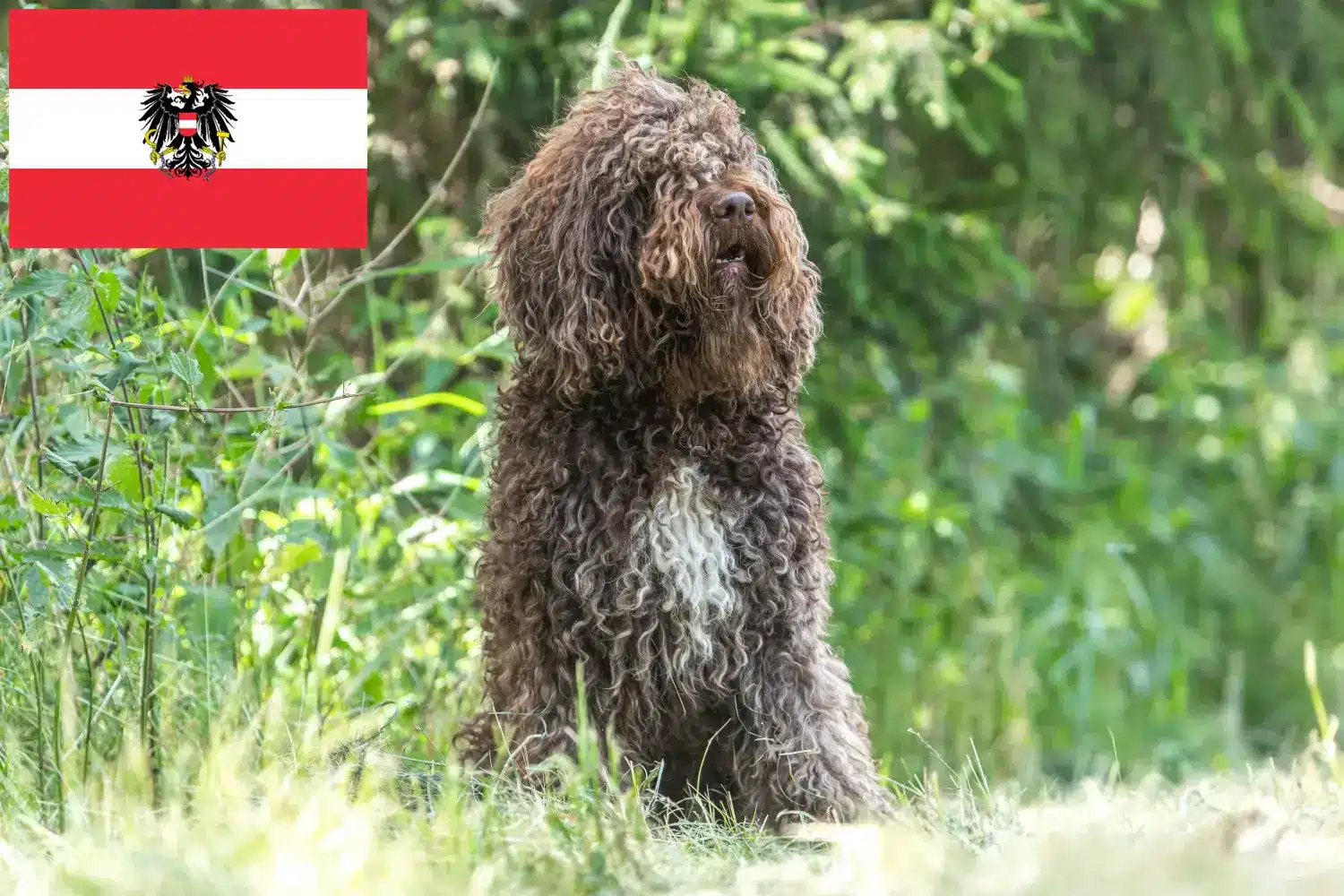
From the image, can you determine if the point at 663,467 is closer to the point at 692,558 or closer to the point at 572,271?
the point at 692,558

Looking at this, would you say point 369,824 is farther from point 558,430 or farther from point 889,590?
point 889,590

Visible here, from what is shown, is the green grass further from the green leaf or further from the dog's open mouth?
the green leaf

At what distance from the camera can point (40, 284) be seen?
120 inches

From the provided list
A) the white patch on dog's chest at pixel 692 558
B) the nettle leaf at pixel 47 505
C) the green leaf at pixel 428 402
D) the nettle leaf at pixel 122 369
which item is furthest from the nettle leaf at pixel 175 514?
the green leaf at pixel 428 402

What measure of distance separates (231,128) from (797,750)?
205 cm

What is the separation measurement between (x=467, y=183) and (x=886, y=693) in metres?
2.57

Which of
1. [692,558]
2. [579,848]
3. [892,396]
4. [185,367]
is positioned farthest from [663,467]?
[892,396]

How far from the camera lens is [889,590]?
20.4ft

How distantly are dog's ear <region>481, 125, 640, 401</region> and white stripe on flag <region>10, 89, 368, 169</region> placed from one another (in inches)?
25.9

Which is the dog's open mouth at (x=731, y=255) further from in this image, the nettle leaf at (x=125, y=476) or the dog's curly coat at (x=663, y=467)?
the nettle leaf at (x=125, y=476)

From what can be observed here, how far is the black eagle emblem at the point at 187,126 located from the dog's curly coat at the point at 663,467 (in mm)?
779

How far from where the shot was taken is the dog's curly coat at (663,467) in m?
3.27

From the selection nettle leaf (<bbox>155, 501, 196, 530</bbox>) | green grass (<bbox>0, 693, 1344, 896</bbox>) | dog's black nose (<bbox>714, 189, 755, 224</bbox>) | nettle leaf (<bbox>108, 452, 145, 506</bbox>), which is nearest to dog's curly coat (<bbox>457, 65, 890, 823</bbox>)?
dog's black nose (<bbox>714, 189, 755, 224</bbox>)

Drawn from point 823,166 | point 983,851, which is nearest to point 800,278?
point 983,851
